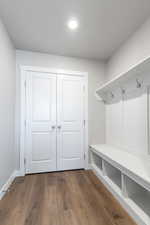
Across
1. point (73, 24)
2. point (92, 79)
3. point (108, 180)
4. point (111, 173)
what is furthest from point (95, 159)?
point (73, 24)

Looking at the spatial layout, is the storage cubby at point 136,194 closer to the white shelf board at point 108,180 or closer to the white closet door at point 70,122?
the white shelf board at point 108,180

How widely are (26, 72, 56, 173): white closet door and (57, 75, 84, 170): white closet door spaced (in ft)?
0.43

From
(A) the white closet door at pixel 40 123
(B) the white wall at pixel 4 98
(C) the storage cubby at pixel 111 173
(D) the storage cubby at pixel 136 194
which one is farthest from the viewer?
(A) the white closet door at pixel 40 123

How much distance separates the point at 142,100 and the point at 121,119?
622mm

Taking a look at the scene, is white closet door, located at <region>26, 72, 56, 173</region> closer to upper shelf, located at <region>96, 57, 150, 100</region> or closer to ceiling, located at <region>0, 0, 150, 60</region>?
ceiling, located at <region>0, 0, 150, 60</region>

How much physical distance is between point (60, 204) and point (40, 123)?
150 centimetres

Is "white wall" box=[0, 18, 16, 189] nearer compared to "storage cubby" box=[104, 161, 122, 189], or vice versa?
"white wall" box=[0, 18, 16, 189]

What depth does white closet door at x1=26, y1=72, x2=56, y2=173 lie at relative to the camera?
105 inches

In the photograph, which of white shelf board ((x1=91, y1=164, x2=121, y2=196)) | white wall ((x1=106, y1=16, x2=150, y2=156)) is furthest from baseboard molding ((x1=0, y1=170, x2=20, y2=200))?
white wall ((x1=106, y1=16, x2=150, y2=156))

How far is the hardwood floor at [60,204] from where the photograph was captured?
57.8 inches

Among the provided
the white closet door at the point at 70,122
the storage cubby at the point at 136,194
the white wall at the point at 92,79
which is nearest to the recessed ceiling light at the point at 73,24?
the white wall at the point at 92,79

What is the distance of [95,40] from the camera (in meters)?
2.34

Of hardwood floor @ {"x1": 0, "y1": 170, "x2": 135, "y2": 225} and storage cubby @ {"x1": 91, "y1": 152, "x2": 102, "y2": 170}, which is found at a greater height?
storage cubby @ {"x1": 91, "y1": 152, "x2": 102, "y2": 170}

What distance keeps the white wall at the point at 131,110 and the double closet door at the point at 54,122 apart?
28.5 inches
